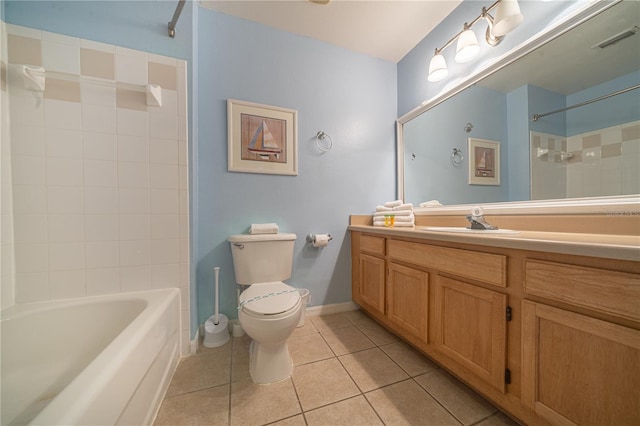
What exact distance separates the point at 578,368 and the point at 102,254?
206 centimetres

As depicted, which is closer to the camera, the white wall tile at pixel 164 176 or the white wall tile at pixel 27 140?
the white wall tile at pixel 27 140

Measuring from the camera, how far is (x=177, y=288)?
4.18 feet

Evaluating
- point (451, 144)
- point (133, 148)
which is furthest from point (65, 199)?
point (451, 144)

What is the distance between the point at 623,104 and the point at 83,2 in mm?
2668

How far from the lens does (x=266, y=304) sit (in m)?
1.11

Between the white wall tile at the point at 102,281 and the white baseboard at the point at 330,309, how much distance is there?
126 cm

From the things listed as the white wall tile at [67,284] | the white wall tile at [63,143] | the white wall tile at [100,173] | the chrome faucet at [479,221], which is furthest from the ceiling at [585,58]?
the white wall tile at [67,284]

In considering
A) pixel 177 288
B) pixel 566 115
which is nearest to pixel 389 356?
pixel 177 288

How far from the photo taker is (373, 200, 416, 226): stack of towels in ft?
5.53

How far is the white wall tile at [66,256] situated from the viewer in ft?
3.61

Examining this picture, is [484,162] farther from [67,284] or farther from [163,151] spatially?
[67,284]

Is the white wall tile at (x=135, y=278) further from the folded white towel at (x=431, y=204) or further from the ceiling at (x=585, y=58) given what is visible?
the ceiling at (x=585, y=58)

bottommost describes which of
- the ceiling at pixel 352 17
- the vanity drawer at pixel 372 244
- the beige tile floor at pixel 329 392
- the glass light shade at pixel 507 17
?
the beige tile floor at pixel 329 392

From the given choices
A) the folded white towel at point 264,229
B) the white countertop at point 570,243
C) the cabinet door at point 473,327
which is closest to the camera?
the white countertop at point 570,243
